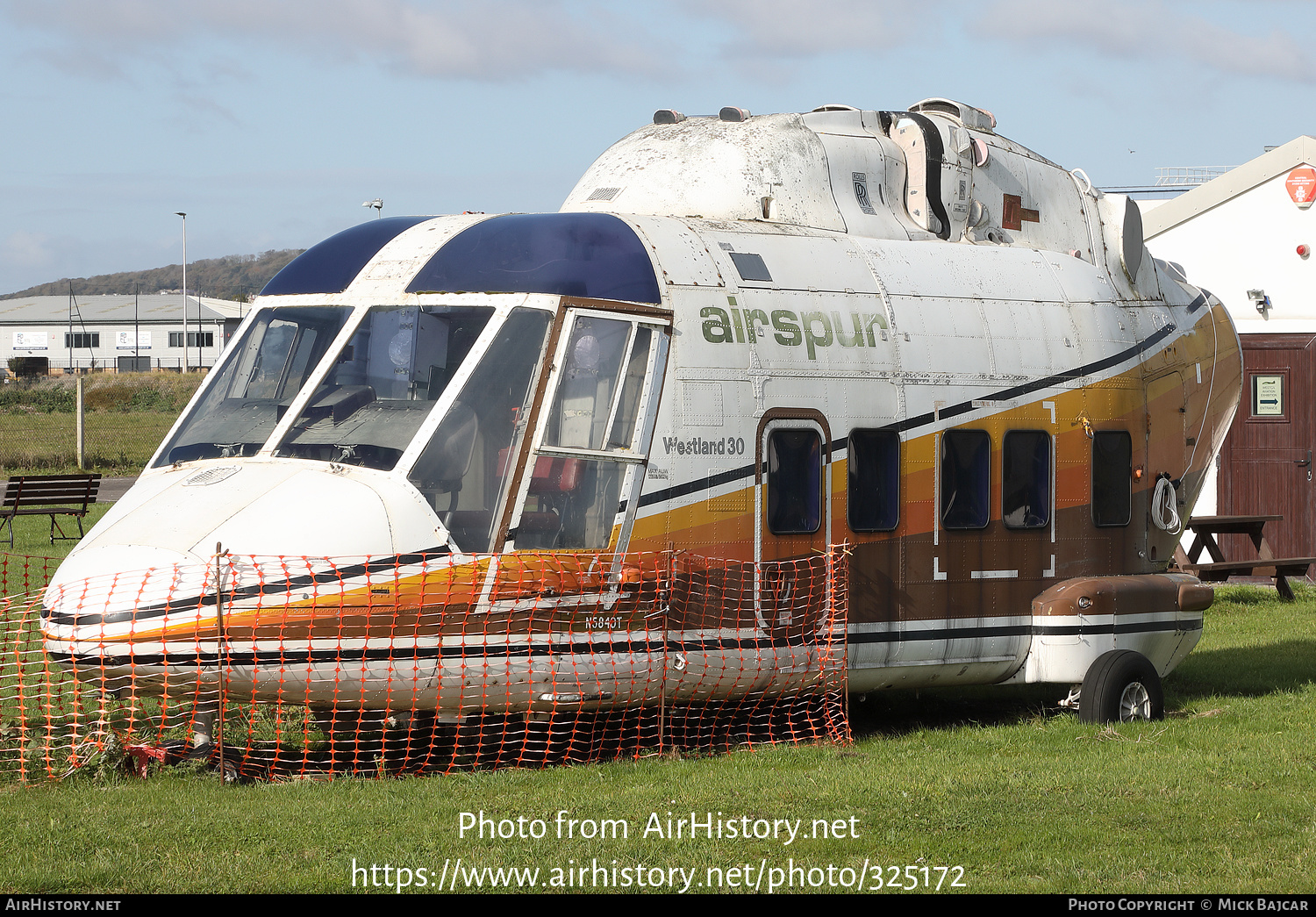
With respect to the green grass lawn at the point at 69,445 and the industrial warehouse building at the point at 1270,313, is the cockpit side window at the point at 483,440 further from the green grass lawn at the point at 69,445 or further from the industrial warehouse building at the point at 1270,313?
the green grass lawn at the point at 69,445

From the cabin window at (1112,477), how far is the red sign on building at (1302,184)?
33.2ft

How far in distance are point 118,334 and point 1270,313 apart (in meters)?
82.8

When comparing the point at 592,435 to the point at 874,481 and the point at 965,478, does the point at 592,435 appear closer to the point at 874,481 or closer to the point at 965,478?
the point at 874,481

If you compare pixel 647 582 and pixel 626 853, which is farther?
pixel 647 582

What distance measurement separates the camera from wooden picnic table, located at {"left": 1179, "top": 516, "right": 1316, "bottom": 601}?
56.0ft

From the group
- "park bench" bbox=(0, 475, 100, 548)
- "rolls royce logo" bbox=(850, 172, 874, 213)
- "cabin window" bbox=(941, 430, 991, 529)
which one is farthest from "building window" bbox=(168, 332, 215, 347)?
"cabin window" bbox=(941, 430, 991, 529)

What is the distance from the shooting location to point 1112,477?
10266 millimetres

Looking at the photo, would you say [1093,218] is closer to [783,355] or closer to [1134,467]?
[1134,467]

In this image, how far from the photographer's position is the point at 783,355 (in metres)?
8.77

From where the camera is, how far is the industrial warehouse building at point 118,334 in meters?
87.1

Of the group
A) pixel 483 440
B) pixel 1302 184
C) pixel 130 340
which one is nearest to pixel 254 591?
pixel 483 440

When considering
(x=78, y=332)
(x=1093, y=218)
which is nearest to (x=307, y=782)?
(x=1093, y=218)

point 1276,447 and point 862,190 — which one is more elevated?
point 862,190
